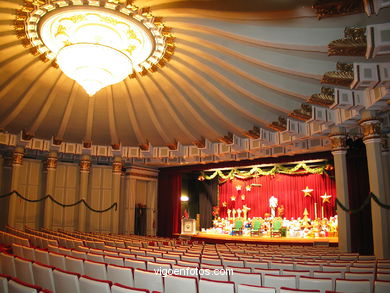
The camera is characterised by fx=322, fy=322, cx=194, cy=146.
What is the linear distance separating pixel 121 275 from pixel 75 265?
1121mm

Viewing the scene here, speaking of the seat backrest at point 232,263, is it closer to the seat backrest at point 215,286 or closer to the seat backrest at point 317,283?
the seat backrest at point 317,283

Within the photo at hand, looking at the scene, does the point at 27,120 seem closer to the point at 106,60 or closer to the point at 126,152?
the point at 126,152

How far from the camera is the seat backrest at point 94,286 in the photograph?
137 inches

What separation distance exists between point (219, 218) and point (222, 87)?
11.0 meters

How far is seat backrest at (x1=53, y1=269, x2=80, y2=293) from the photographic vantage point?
3799 mm

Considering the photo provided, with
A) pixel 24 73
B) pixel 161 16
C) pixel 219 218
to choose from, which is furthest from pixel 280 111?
pixel 219 218

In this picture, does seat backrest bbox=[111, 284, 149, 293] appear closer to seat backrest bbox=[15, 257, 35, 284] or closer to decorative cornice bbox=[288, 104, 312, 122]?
seat backrest bbox=[15, 257, 35, 284]

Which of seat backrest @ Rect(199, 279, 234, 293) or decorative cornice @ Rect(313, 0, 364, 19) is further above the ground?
decorative cornice @ Rect(313, 0, 364, 19)

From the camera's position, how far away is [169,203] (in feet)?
63.1

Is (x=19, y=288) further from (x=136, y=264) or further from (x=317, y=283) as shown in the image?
(x=317, y=283)

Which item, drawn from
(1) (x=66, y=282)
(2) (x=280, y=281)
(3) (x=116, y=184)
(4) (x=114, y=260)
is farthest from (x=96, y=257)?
(3) (x=116, y=184)

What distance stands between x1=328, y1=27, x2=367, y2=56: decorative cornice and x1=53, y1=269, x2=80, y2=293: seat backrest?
6.53m

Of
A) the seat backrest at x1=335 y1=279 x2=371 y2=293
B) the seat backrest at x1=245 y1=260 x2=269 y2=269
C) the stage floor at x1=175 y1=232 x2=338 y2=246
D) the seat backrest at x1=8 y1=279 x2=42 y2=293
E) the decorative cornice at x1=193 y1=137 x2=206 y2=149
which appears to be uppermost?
the decorative cornice at x1=193 y1=137 x2=206 y2=149

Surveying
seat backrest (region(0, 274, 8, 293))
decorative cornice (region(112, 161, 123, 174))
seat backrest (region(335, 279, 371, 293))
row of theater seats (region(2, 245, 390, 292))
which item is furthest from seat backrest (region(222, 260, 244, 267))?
decorative cornice (region(112, 161, 123, 174))
